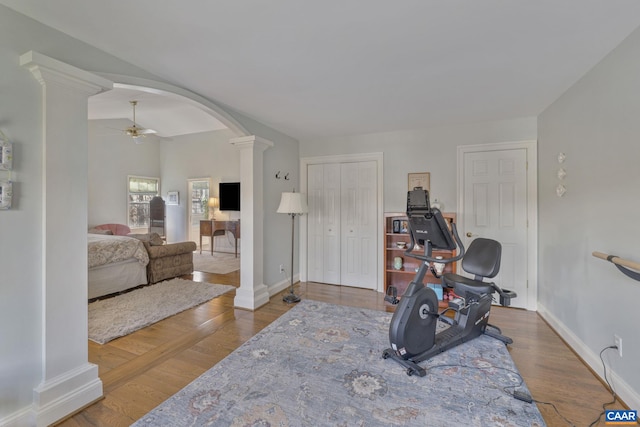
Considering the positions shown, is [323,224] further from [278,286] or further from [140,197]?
[140,197]

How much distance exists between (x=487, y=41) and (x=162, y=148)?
8433mm

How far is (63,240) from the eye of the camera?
1677 mm

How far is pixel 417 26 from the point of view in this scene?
5.36 feet

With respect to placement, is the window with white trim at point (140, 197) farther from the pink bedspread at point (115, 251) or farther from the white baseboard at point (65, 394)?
the white baseboard at point (65, 394)

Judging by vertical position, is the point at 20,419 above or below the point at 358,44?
below

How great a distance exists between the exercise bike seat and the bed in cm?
425

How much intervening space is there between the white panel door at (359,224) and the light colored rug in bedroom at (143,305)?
1.90 metres

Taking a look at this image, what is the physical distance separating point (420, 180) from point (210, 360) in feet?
10.9

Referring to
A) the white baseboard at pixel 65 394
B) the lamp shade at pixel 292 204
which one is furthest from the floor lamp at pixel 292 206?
the white baseboard at pixel 65 394

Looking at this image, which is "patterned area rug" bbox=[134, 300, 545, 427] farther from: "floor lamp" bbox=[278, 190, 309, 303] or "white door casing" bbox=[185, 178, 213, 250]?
"white door casing" bbox=[185, 178, 213, 250]

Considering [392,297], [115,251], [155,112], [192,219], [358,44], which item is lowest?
[392,297]

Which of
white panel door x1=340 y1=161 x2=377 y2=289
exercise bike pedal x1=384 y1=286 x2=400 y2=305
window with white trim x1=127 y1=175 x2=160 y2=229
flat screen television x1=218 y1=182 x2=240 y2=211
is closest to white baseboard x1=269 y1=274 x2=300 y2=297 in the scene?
white panel door x1=340 y1=161 x2=377 y2=289

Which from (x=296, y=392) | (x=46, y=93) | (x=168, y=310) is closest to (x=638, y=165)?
(x=296, y=392)

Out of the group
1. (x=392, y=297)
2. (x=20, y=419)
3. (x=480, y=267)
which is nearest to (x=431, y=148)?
(x=480, y=267)
